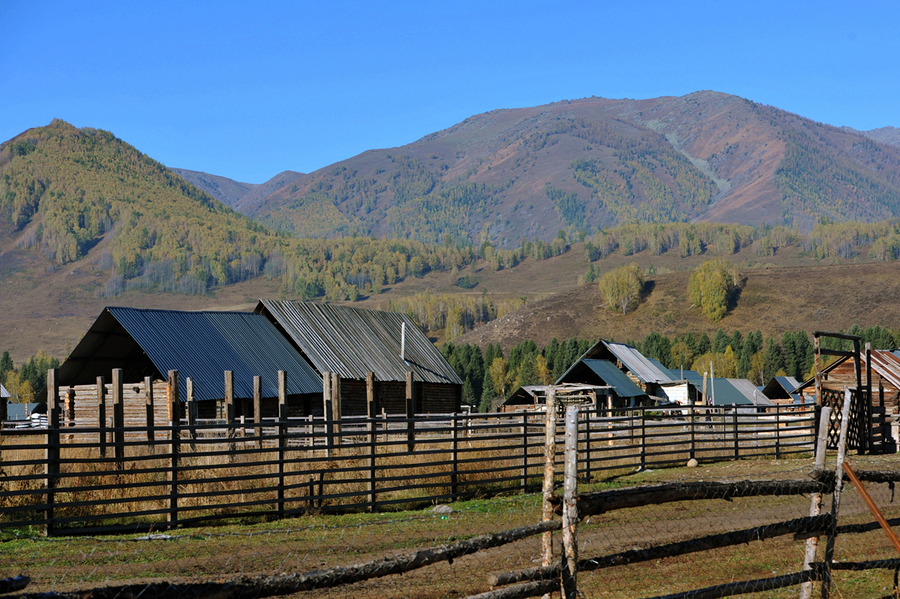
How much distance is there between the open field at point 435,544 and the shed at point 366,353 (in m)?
20.0

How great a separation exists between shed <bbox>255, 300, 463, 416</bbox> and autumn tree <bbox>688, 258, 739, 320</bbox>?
418ft

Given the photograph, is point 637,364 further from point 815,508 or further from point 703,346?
point 703,346

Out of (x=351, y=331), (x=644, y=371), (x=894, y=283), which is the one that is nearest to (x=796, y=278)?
(x=894, y=283)

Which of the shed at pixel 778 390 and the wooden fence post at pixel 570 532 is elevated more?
the wooden fence post at pixel 570 532

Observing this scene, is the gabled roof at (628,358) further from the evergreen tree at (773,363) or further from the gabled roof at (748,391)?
the evergreen tree at (773,363)

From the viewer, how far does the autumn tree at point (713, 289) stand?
160m

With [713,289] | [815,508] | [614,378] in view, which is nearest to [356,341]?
[614,378]

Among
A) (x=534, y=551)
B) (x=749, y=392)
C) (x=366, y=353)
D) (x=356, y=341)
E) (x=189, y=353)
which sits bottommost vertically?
(x=749, y=392)

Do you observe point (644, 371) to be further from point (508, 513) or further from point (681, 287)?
point (681, 287)

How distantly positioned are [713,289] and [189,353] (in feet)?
477

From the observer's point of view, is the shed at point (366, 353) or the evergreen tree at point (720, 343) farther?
the evergreen tree at point (720, 343)

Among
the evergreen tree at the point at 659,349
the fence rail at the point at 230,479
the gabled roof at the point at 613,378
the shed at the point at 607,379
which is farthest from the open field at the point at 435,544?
the evergreen tree at the point at 659,349

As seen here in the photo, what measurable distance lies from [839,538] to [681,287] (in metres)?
172

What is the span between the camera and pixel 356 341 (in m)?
37.5
